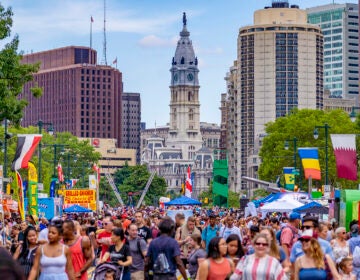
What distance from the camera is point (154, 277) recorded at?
61.2ft

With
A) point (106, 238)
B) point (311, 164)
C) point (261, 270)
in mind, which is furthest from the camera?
point (311, 164)

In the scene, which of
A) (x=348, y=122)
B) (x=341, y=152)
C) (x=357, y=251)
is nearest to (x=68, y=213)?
(x=341, y=152)

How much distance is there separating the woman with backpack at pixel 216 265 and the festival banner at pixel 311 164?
139 feet

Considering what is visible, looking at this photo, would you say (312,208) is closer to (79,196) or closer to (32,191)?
(32,191)

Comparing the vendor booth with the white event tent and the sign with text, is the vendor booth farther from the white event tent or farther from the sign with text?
the sign with text

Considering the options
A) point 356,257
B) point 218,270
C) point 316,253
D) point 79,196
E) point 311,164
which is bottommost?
point 79,196

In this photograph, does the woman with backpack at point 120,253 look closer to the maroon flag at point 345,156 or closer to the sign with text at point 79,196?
the maroon flag at point 345,156

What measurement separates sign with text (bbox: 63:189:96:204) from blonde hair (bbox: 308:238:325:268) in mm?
50032

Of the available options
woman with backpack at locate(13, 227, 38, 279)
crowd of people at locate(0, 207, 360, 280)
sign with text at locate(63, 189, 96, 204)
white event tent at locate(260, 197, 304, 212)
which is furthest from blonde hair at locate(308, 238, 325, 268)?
sign with text at locate(63, 189, 96, 204)

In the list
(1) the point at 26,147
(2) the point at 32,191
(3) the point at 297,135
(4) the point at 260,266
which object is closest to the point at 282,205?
(2) the point at 32,191

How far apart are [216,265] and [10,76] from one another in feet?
90.6

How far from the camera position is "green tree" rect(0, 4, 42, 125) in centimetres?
4205

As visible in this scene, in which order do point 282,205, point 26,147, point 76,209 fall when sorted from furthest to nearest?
point 76,209 < point 282,205 < point 26,147

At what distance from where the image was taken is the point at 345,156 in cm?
4359
